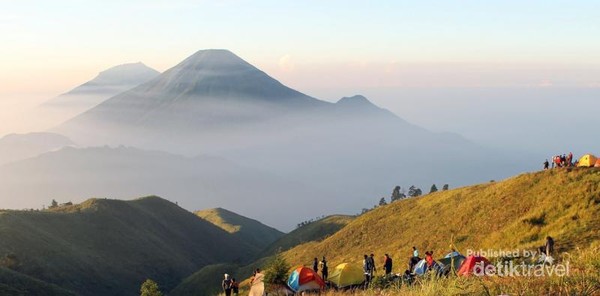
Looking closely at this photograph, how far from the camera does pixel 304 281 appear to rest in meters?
28.9

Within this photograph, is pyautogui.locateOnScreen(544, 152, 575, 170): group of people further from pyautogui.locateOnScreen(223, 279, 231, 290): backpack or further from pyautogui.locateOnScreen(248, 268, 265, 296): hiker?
pyautogui.locateOnScreen(223, 279, 231, 290): backpack

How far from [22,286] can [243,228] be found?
110372 millimetres

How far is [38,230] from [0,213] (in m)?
8.51

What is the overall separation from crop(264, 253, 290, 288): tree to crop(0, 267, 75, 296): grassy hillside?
32.4 metres

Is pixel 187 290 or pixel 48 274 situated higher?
pixel 48 274

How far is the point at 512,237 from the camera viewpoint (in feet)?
121

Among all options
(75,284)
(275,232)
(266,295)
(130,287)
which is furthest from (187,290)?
(275,232)

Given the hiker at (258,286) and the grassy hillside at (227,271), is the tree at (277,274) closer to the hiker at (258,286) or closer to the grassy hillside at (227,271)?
the hiker at (258,286)

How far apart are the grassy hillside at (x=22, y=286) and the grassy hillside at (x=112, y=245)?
12373 millimetres

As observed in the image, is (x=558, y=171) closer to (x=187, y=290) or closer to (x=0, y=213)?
(x=187, y=290)

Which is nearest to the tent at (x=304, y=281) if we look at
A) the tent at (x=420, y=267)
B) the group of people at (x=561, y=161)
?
the tent at (x=420, y=267)

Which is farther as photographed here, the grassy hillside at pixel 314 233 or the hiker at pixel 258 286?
the grassy hillside at pixel 314 233

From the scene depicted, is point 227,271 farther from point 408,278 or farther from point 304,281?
point 408,278

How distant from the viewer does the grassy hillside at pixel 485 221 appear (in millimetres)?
34969
